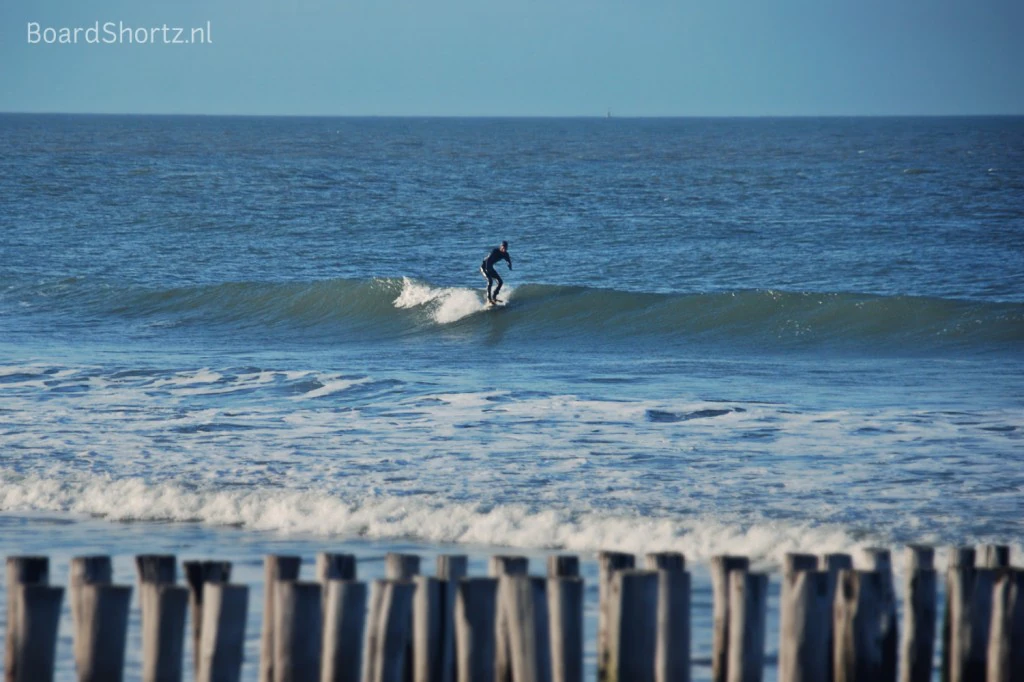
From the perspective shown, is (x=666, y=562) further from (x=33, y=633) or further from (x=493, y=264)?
(x=493, y=264)

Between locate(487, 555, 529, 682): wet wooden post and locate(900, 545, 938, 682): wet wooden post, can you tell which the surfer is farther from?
locate(487, 555, 529, 682): wet wooden post

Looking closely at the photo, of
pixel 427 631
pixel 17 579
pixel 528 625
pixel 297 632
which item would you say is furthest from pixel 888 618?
pixel 17 579

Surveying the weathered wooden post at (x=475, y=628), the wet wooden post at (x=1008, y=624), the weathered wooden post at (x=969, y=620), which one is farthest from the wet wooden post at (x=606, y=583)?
the wet wooden post at (x=1008, y=624)

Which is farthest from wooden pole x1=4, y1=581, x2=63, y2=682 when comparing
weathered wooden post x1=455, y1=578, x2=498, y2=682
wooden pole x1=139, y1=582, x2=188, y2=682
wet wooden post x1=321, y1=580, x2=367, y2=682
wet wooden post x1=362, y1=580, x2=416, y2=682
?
weathered wooden post x1=455, y1=578, x2=498, y2=682

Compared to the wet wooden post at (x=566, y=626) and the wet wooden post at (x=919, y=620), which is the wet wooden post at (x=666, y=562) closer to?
the wet wooden post at (x=566, y=626)

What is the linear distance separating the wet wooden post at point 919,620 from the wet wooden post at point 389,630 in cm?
163

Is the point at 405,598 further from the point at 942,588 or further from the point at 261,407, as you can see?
the point at 261,407

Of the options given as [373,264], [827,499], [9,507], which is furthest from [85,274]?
[827,499]

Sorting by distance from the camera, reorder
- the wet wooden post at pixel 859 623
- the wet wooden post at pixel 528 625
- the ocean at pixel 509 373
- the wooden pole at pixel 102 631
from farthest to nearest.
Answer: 1. the ocean at pixel 509 373
2. the wet wooden post at pixel 859 623
3. the wet wooden post at pixel 528 625
4. the wooden pole at pixel 102 631

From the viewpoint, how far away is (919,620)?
4227 millimetres

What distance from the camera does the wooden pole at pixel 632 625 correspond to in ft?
12.4

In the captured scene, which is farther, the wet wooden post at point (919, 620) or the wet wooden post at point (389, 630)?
the wet wooden post at point (919, 620)

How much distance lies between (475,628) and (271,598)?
24.3 inches

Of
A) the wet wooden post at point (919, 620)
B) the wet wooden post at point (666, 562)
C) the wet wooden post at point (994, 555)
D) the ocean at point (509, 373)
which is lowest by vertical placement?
→ the ocean at point (509, 373)
